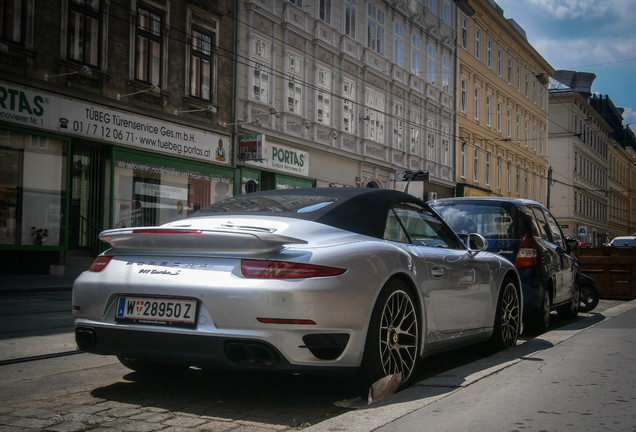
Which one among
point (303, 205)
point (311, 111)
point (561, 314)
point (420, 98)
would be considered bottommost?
point (561, 314)

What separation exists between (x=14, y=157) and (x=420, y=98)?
23.0 meters

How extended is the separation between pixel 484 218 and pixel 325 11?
20.3 metres

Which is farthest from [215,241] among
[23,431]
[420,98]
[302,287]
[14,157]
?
[420,98]

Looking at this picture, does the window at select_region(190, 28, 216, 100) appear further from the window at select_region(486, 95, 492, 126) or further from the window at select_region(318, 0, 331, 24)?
the window at select_region(486, 95, 492, 126)

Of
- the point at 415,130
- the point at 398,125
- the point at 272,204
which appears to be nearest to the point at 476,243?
the point at 272,204

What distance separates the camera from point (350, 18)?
2934 centimetres

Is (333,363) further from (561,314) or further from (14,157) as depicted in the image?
(14,157)

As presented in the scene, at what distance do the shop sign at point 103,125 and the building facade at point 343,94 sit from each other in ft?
5.38

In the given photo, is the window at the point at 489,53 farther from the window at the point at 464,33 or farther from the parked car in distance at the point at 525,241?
the parked car in distance at the point at 525,241

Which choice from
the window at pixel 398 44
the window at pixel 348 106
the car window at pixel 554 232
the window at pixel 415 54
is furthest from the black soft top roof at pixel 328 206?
the window at pixel 415 54

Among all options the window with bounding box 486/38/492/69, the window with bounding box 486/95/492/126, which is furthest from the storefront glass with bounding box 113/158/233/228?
the window with bounding box 486/38/492/69

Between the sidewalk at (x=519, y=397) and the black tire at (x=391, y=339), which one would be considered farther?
the black tire at (x=391, y=339)

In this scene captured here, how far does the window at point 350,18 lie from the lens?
29.0 m

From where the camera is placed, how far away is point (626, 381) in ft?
16.3
